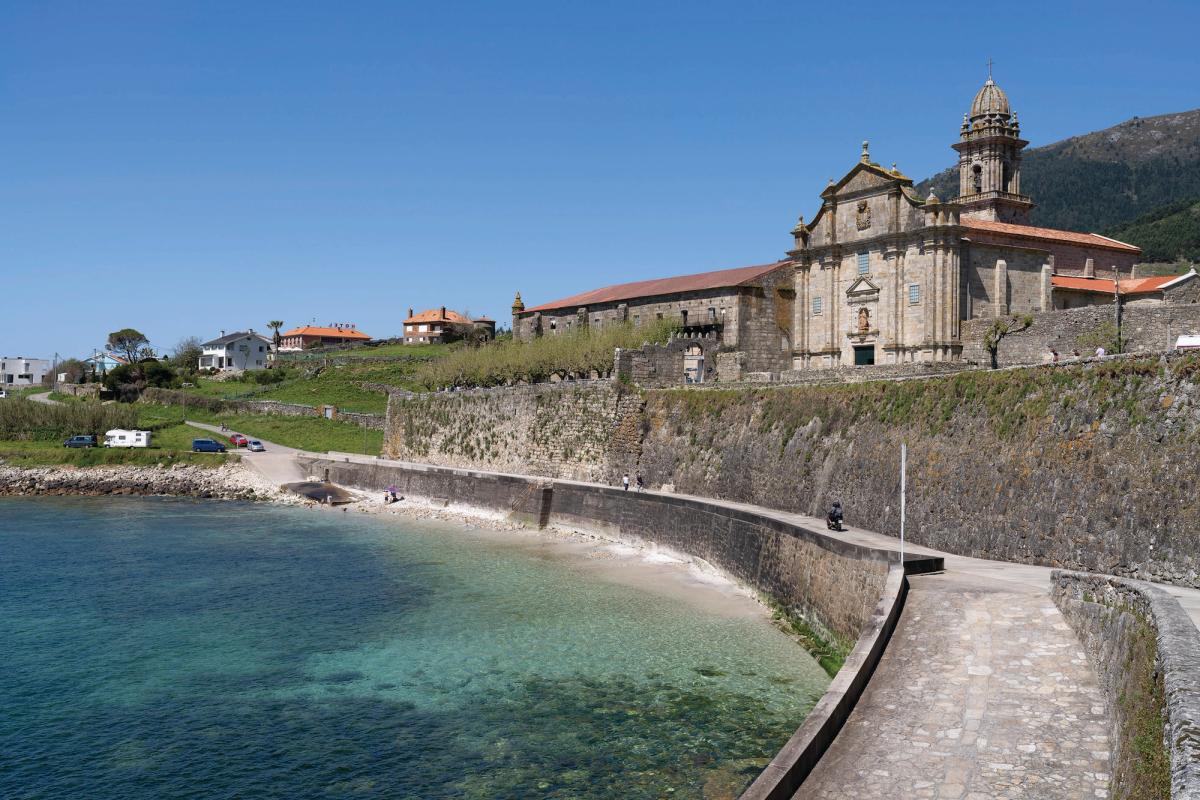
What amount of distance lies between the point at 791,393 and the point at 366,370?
71385 mm

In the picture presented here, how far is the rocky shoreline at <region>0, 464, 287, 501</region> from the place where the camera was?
56.8 meters

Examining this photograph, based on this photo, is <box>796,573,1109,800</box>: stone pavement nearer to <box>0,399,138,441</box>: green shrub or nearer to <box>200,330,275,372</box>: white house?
<box>0,399,138,441</box>: green shrub

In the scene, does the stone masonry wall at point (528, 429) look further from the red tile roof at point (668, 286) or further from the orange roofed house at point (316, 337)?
the orange roofed house at point (316, 337)

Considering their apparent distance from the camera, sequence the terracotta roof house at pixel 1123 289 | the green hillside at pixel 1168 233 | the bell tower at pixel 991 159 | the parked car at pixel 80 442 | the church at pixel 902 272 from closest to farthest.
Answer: the terracotta roof house at pixel 1123 289, the church at pixel 902 272, the bell tower at pixel 991 159, the parked car at pixel 80 442, the green hillside at pixel 1168 233

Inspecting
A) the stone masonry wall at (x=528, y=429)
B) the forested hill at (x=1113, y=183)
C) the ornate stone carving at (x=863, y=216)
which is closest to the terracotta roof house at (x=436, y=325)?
the stone masonry wall at (x=528, y=429)

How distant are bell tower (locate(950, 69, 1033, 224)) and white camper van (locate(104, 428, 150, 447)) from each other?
5697 centimetres

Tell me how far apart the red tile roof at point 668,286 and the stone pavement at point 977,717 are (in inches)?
1755

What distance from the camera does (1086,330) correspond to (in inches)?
1225

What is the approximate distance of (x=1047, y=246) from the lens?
1893 inches

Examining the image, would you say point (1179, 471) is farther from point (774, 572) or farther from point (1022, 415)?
point (774, 572)

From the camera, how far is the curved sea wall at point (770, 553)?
11375 mm

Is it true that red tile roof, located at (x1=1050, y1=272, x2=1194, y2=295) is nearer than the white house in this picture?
Yes

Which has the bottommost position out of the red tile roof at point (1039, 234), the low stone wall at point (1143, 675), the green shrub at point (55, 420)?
the low stone wall at point (1143, 675)

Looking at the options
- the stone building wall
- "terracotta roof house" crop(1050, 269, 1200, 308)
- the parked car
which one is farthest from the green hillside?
the parked car
